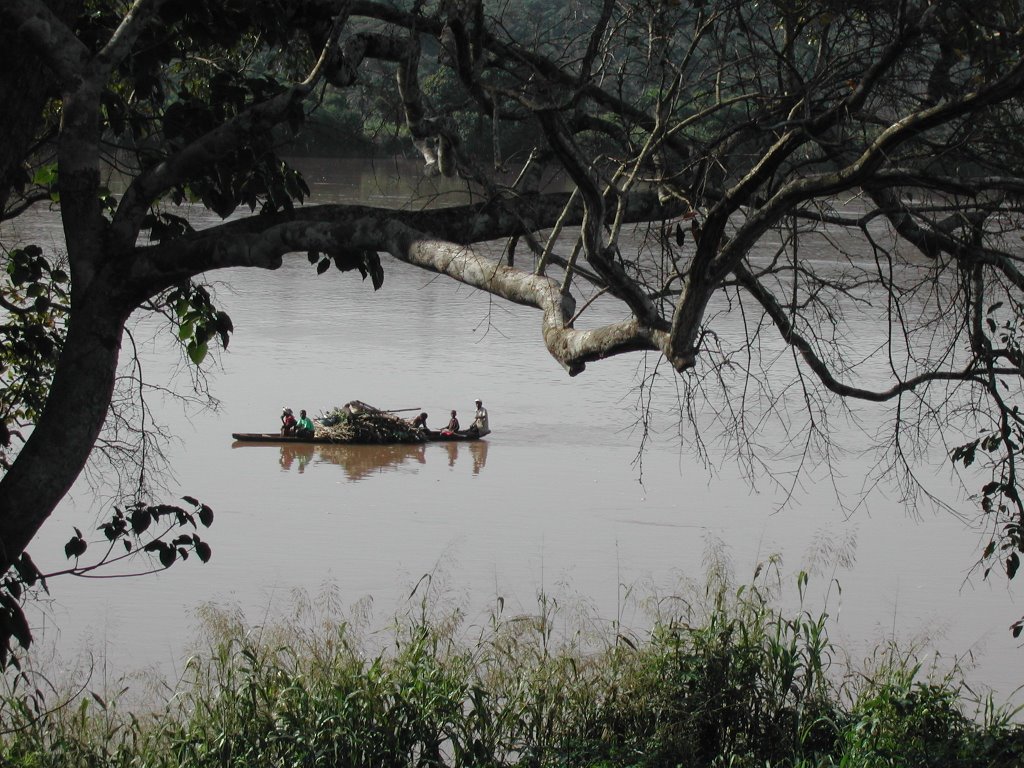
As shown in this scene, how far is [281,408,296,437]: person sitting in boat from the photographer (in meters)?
14.9

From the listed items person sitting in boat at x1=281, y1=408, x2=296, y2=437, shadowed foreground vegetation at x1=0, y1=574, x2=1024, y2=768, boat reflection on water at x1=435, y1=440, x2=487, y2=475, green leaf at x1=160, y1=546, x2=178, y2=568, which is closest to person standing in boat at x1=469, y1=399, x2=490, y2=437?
boat reflection on water at x1=435, y1=440, x2=487, y2=475

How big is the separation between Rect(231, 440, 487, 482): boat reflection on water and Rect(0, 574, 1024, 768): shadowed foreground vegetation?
8984mm

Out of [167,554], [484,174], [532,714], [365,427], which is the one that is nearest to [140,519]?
[167,554]

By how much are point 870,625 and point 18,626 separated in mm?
6987

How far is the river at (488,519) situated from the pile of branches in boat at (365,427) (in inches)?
8.2

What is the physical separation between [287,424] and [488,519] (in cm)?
365

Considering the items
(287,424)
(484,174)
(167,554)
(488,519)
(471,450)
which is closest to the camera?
(167,554)

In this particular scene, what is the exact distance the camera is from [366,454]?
50.4ft

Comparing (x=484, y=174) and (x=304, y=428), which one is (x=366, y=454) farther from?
(x=484, y=174)

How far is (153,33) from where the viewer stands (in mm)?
4336

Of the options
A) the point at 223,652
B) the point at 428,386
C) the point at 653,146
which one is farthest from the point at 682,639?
the point at 428,386

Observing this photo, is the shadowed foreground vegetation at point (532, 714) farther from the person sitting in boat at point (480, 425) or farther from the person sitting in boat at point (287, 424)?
the person sitting in boat at point (480, 425)

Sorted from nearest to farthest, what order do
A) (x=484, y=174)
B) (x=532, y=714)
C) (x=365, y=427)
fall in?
(x=484, y=174)
(x=532, y=714)
(x=365, y=427)

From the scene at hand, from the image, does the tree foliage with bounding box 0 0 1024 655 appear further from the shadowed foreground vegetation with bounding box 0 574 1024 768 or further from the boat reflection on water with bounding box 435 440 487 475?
the boat reflection on water with bounding box 435 440 487 475
